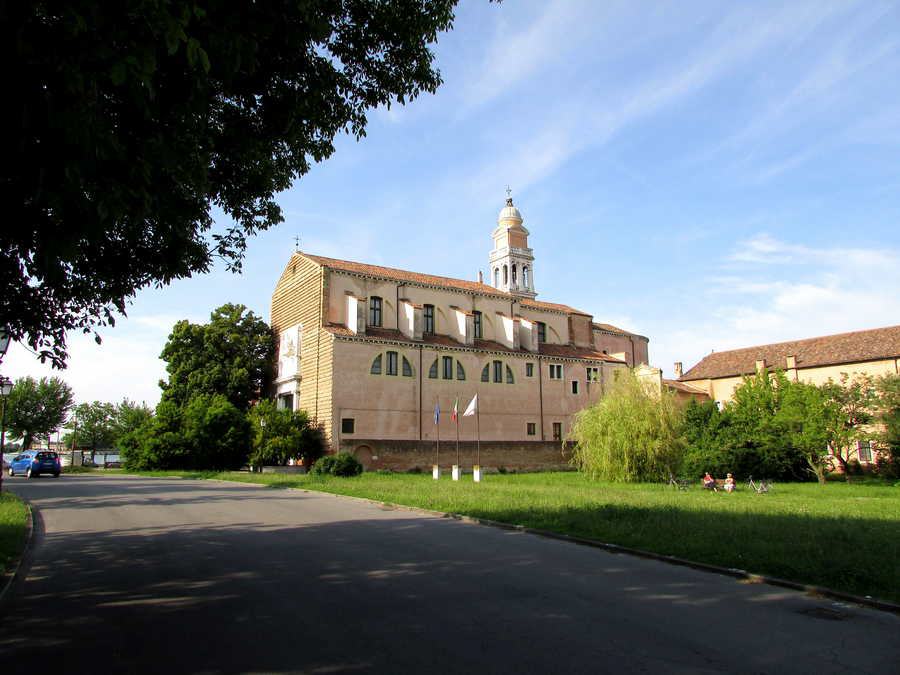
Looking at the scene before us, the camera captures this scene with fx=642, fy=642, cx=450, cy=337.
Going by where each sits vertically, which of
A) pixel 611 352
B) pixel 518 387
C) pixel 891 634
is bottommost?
pixel 891 634

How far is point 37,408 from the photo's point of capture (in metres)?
71.2

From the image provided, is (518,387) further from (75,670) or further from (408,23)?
(75,670)

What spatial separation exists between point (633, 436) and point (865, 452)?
923 inches

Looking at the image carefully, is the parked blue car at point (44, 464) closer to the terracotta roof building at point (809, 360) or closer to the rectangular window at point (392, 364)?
the rectangular window at point (392, 364)

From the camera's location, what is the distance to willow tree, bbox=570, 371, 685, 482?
3250 cm

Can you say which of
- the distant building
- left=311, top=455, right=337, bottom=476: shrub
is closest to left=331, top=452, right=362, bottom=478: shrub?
left=311, top=455, right=337, bottom=476: shrub

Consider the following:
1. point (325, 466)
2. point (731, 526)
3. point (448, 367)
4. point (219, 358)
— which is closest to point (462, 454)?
point (448, 367)

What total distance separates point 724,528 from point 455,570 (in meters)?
6.42

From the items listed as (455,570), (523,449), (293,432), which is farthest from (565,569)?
(523,449)

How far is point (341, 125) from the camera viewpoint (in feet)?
34.1

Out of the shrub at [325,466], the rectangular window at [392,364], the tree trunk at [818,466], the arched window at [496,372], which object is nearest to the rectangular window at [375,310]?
the rectangular window at [392,364]

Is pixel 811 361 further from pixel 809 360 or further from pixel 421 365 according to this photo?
pixel 421 365

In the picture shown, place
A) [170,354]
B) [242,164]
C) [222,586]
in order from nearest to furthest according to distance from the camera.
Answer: [222,586]
[242,164]
[170,354]

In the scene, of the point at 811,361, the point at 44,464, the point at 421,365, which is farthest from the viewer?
the point at 811,361
